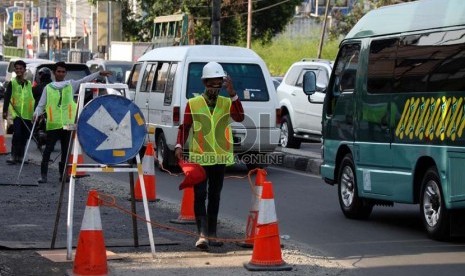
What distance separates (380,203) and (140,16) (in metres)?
44.8

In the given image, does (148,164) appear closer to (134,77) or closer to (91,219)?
(91,219)

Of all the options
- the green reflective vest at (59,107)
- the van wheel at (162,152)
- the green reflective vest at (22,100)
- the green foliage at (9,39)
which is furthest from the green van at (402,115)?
the green foliage at (9,39)

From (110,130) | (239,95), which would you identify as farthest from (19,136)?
(110,130)

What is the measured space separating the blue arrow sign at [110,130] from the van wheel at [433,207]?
321 centimetres

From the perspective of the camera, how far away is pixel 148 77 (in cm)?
2061

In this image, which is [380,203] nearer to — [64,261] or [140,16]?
[64,261]

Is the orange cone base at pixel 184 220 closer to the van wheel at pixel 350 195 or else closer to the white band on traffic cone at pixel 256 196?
the white band on traffic cone at pixel 256 196

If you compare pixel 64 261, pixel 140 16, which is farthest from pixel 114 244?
pixel 140 16

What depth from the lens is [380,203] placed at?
1312 cm

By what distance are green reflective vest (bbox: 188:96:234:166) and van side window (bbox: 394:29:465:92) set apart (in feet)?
A: 7.62

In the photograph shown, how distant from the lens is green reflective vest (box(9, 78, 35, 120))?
1998 cm

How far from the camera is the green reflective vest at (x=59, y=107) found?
16.5m

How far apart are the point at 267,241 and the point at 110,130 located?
1720 mm

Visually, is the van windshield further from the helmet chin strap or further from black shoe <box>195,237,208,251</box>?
black shoe <box>195,237,208,251</box>
